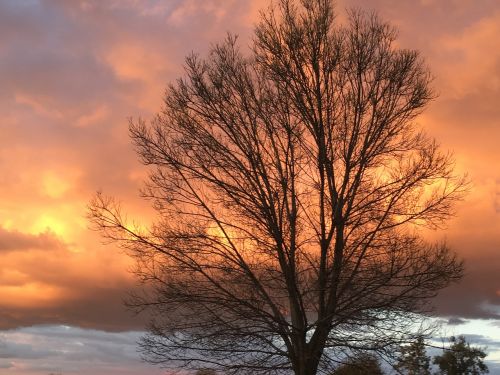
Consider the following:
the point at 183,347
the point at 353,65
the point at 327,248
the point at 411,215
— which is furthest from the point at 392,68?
the point at 183,347

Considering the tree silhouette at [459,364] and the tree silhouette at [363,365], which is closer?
the tree silhouette at [363,365]

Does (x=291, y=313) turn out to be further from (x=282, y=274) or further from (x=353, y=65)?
(x=353, y=65)

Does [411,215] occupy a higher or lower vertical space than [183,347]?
higher

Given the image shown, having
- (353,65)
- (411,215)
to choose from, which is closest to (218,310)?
(411,215)

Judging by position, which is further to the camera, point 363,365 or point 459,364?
point 459,364

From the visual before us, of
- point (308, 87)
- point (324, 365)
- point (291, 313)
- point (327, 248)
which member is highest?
point (308, 87)

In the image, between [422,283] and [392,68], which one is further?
[392,68]

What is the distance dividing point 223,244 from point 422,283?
396cm

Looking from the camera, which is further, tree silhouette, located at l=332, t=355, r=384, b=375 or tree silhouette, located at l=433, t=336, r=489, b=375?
tree silhouette, located at l=433, t=336, r=489, b=375

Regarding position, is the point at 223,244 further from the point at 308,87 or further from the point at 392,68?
the point at 392,68

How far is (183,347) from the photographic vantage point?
40.0 feet

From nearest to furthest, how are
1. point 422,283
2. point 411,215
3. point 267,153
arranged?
point 422,283 → point 411,215 → point 267,153

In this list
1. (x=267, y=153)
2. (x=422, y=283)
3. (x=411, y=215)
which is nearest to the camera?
(x=422, y=283)

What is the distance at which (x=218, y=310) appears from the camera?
39.7 ft
